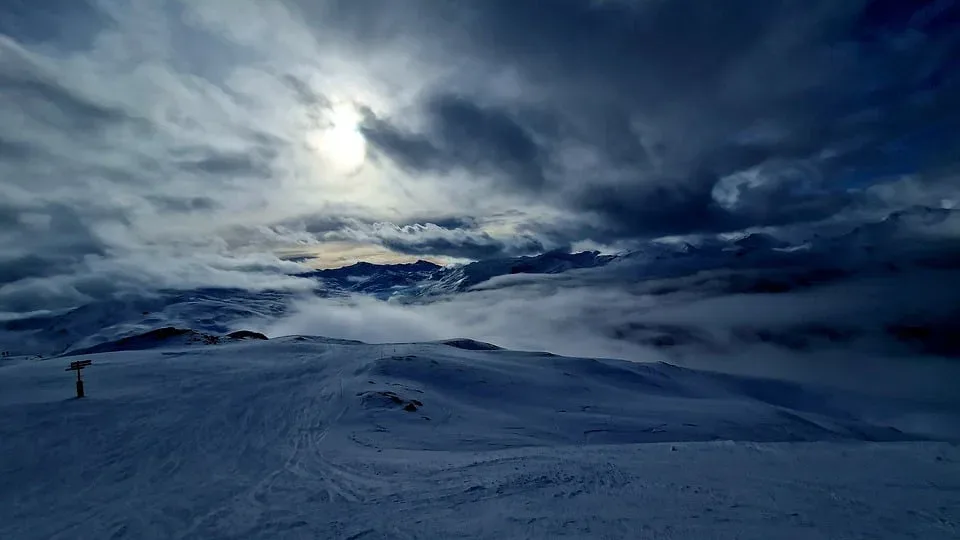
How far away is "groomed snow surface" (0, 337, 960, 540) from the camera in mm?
10242

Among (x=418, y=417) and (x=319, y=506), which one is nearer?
(x=319, y=506)

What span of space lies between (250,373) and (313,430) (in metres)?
10.1

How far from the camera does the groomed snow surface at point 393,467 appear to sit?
33.6ft

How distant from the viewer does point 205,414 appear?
2011 centimetres

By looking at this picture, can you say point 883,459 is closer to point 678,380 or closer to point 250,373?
point 250,373

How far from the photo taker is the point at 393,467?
47.8ft

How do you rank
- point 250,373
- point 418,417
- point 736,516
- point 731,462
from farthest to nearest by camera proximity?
point 250,373 < point 418,417 < point 731,462 < point 736,516

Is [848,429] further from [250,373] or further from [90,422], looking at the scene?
[90,422]

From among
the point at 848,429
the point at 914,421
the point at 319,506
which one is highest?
the point at 319,506

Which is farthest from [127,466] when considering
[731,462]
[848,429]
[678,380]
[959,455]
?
[848,429]

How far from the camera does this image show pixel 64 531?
10.8 metres

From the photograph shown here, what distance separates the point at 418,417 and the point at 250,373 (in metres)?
10.5

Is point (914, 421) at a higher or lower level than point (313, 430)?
lower

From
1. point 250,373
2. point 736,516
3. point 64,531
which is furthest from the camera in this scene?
point 250,373
